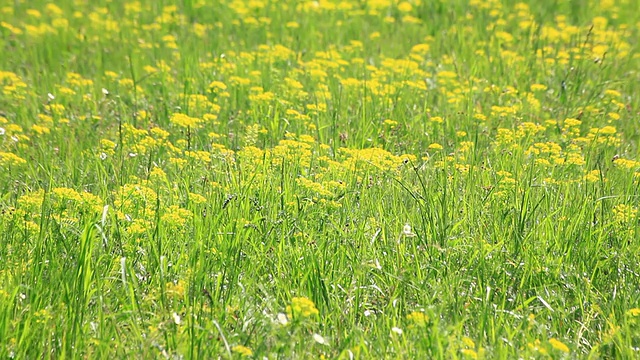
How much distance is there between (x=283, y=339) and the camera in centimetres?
292

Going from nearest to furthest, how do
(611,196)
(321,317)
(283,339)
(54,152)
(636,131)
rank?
(283,339) → (321,317) → (611,196) → (54,152) → (636,131)

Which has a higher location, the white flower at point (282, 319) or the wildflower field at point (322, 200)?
the white flower at point (282, 319)

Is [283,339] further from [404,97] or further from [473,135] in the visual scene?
[404,97]

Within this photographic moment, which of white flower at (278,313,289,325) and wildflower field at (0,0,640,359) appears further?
wildflower field at (0,0,640,359)

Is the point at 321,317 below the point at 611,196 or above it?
below

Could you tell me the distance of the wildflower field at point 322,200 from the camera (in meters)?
3.10

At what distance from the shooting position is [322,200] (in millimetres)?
3842

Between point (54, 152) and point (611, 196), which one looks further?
point (54, 152)

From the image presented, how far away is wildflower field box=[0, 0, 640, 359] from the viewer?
310 centimetres

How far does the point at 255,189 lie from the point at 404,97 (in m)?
1.82

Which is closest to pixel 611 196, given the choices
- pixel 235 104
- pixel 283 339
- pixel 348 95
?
pixel 283 339

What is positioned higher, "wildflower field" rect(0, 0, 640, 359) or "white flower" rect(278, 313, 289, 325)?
"white flower" rect(278, 313, 289, 325)

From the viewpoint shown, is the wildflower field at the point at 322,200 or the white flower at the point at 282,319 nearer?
the white flower at the point at 282,319

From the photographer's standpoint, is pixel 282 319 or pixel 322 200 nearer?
pixel 282 319
